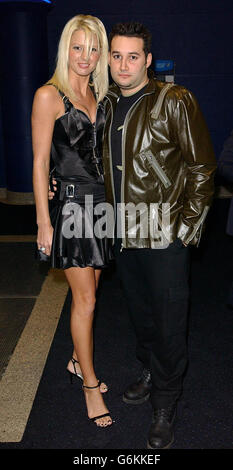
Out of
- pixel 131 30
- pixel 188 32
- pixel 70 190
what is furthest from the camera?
pixel 188 32

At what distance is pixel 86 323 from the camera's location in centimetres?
218

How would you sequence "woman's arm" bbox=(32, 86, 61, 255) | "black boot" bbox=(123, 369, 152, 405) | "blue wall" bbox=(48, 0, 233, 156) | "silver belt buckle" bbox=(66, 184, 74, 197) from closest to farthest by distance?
"woman's arm" bbox=(32, 86, 61, 255)
"silver belt buckle" bbox=(66, 184, 74, 197)
"black boot" bbox=(123, 369, 152, 405)
"blue wall" bbox=(48, 0, 233, 156)

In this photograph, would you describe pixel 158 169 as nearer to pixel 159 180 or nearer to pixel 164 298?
pixel 159 180

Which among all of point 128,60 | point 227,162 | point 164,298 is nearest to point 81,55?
point 128,60

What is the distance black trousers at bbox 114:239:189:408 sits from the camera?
77.4 inches

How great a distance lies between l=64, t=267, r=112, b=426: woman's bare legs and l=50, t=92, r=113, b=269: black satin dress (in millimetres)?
71

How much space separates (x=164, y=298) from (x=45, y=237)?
58 cm

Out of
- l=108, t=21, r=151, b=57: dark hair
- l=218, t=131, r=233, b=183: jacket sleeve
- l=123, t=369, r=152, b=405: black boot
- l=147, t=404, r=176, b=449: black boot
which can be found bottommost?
l=123, t=369, r=152, b=405: black boot

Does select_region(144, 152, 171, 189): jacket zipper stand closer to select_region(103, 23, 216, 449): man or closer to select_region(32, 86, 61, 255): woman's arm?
select_region(103, 23, 216, 449): man

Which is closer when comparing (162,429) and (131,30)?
(131,30)

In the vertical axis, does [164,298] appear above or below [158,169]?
below

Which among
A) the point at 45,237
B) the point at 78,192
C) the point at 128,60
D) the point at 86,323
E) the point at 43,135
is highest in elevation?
the point at 128,60

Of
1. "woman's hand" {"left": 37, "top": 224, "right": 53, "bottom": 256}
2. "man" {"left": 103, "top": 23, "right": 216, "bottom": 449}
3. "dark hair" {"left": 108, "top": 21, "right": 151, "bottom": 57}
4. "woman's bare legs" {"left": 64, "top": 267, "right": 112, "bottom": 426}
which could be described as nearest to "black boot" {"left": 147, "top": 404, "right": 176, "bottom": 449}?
"man" {"left": 103, "top": 23, "right": 216, "bottom": 449}
